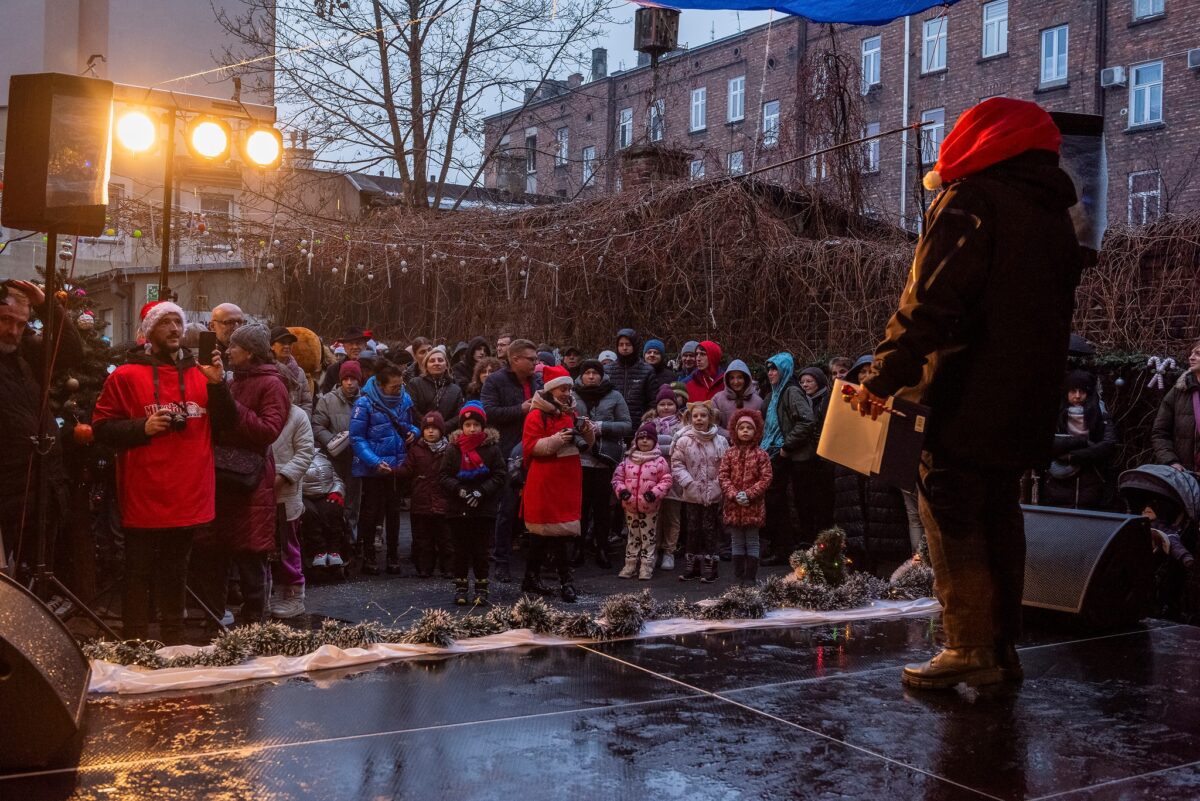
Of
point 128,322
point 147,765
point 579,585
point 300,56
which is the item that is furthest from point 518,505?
point 128,322

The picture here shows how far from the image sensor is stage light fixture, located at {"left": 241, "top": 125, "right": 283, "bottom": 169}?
34.0 feet

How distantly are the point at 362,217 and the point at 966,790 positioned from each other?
707 inches

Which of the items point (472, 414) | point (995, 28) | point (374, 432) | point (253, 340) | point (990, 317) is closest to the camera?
point (990, 317)

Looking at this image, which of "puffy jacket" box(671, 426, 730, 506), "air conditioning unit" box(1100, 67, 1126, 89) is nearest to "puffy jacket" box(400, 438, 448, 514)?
"puffy jacket" box(671, 426, 730, 506)

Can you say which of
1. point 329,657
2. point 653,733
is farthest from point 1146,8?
point 653,733

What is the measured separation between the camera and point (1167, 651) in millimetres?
5238

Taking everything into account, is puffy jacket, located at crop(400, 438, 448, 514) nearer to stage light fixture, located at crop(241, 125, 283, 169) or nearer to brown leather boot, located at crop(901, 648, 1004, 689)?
stage light fixture, located at crop(241, 125, 283, 169)

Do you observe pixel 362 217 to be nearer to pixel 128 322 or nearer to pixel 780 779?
pixel 128 322

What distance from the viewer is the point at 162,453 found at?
593cm

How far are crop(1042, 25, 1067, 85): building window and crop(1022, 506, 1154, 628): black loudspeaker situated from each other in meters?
31.6

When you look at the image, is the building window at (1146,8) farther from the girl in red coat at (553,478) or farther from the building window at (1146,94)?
the girl in red coat at (553,478)

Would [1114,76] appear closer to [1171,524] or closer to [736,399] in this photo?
[736,399]

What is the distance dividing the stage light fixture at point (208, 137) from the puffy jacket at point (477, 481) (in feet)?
11.2

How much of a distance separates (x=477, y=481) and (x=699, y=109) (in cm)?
4084
